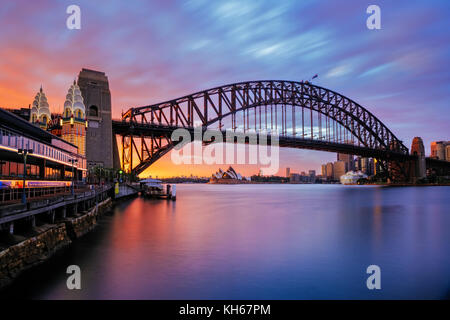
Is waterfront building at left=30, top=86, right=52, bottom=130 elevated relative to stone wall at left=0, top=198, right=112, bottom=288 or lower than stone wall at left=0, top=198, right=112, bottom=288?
elevated

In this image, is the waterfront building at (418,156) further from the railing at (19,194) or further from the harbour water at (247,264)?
the railing at (19,194)

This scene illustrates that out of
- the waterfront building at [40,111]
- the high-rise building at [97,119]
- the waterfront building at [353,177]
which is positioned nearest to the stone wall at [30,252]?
the high-rise building at [97,119]

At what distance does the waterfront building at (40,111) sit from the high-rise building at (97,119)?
19.7 meters

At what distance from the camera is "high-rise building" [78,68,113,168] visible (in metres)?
52.7

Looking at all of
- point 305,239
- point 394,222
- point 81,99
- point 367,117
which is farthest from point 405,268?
point 367,117

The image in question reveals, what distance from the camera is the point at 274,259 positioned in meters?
14.3

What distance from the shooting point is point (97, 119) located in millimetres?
52688

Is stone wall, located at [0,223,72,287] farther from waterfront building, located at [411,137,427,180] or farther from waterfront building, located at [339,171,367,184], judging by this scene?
waterfront building, located at [339,171,367,184]

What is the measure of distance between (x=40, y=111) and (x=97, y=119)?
23322 mm

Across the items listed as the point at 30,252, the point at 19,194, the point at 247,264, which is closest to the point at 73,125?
the point at 19,194

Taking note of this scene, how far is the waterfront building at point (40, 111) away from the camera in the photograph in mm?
66875

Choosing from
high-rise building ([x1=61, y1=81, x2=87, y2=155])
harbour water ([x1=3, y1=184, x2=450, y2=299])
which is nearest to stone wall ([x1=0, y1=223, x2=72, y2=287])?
harbour water ([x1=3, y1=184, x2=450, y2=299])

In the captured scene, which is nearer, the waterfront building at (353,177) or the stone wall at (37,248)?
the stone wall at (37,248)

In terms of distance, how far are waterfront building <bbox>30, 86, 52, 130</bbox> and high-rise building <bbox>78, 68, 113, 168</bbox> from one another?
64.6 feet
